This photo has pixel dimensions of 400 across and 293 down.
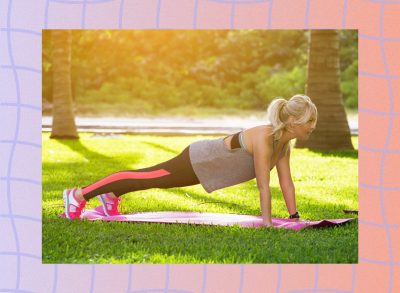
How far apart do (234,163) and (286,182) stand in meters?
0.47

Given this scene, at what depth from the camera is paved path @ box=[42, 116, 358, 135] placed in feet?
55.6

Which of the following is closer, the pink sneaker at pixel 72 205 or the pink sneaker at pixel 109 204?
the pink sneaker at pixel 72 205

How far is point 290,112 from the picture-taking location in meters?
5.84

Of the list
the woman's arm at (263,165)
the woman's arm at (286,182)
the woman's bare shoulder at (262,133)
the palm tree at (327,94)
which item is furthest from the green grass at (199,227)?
the woman's bare shoulder at (262,133)

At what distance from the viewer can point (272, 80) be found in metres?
23.1

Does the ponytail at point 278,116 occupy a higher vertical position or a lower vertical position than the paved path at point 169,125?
higher

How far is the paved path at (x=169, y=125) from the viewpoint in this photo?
17.0 m

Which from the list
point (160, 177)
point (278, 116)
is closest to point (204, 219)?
point (160, 177)

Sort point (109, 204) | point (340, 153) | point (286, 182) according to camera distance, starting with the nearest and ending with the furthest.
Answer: point (286, 182)
point (109, 204)
point (340, 153)

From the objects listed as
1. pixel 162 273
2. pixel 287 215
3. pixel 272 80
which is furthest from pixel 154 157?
pixel 272 80

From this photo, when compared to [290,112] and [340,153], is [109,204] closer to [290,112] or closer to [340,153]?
[290,112]

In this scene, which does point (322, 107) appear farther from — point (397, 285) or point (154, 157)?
point (397, 285)

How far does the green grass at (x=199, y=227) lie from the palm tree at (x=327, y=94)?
1.73ft

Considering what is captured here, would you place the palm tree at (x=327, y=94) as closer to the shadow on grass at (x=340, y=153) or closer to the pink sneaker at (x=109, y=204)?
the shadow on grass at (x=340, y=153)
